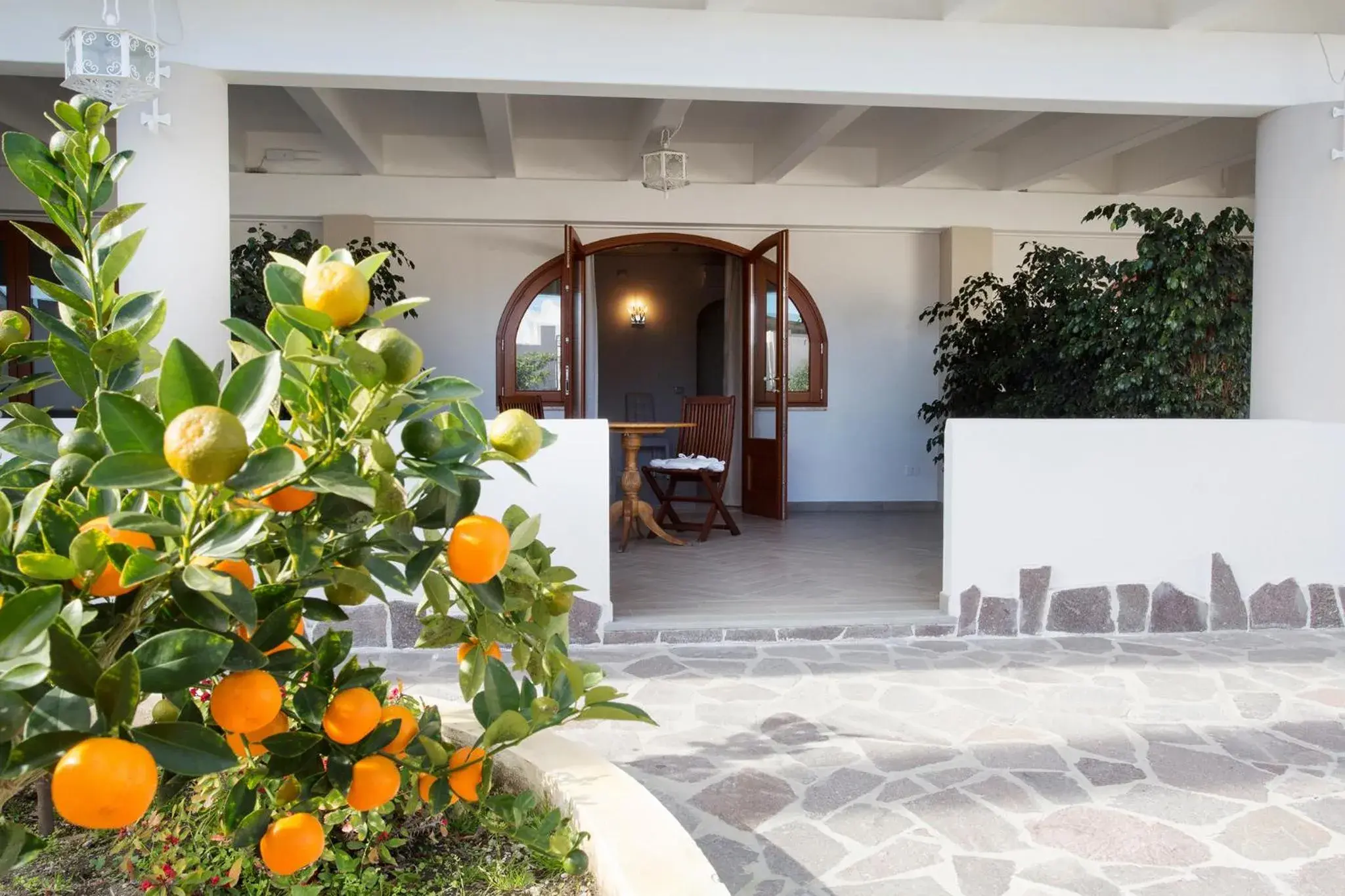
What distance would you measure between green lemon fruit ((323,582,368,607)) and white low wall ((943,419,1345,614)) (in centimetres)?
379

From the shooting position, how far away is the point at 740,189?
788cm

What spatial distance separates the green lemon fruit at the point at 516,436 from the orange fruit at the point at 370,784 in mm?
362

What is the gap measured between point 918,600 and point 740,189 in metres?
4.38

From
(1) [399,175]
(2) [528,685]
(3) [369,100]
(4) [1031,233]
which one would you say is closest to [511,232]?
(1) [399,175]

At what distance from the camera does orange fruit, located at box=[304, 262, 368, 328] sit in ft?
1.93

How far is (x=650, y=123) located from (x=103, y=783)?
20.4ft

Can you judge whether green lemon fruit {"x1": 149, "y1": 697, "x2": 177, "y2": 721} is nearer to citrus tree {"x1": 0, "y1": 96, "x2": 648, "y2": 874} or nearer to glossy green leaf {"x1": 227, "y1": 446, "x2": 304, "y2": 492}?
citrus tree {"x1": 0, "y1": 96, "x2": 648, "y2": 874}

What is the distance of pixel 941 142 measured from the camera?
6805 millimetres

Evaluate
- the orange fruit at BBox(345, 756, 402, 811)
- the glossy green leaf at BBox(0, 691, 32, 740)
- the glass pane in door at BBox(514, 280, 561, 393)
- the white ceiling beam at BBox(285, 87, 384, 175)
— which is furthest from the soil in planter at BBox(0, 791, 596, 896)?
the glass pane in door at BBox(514, 280, 561, 393)

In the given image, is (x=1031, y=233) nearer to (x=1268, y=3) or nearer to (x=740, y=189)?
(x=740, y=189)

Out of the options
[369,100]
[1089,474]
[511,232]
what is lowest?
[1089,474]

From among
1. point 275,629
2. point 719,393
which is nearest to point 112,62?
point 275,629

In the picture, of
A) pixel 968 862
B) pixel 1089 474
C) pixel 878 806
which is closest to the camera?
pixel 968 862

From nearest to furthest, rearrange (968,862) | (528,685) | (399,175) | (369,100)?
1. (528,685)
2. (968,862)
3. (369,100)
4. (399,175)
